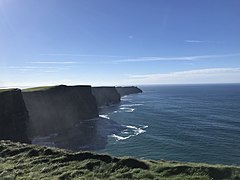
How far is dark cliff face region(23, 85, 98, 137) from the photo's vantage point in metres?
79.3

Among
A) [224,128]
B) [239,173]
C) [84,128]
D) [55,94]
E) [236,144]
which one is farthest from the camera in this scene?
[55,94]

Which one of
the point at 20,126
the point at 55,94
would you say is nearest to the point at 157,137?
the point at 20,126

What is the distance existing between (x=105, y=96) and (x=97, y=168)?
14833cm

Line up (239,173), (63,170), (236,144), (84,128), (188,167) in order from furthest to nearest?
(84,128) → (236,144) → (63,170) → (188,167) → (239,173)

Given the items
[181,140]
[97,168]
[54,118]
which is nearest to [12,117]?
[54,118]

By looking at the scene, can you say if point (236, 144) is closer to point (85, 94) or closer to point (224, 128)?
point (224, 128)

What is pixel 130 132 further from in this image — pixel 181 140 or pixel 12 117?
pixel 12 117

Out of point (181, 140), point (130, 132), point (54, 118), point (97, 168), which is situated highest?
point (97, 168)

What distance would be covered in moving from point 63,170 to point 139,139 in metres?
46.2

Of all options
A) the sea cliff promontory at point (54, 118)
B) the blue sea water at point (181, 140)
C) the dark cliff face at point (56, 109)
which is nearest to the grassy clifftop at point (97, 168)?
the blue sea water at point (181, 140)

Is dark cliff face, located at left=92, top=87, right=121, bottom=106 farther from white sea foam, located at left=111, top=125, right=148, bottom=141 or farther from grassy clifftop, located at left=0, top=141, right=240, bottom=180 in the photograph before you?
grassy clifftop, located at left=0, top=141, right=240, bottom=180

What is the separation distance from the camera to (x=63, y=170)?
63.6 ft

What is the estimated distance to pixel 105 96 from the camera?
16762cm

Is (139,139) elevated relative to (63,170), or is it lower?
lower
